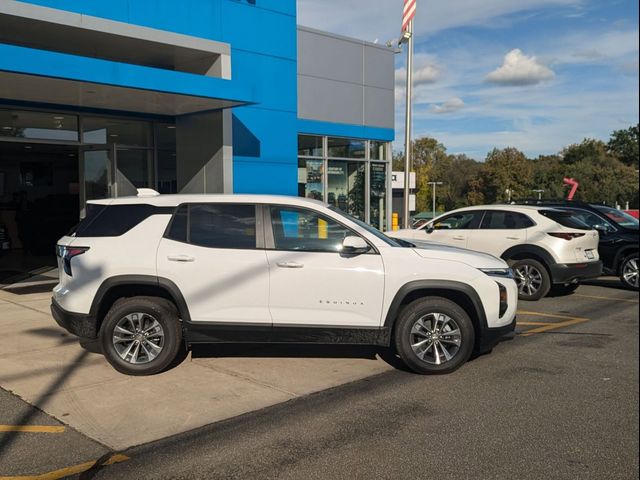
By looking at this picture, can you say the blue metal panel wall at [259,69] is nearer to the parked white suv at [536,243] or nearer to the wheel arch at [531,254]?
the parked white suv at [536,243]

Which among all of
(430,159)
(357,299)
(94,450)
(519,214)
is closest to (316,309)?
(357,299)

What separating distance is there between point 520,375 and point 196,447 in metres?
3.34

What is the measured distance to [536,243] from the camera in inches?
417

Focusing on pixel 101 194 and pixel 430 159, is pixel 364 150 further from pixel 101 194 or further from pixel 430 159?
pixel 430 159

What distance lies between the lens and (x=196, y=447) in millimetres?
4328

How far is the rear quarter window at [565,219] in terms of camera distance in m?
10.7

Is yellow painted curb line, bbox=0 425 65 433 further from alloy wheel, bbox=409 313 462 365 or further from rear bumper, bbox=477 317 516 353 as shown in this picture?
rear bumper, bbox=477 317 516 353

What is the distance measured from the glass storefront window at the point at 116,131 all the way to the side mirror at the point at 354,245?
30.7 ft

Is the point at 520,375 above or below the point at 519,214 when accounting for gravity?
below

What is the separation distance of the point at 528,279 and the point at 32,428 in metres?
8.47

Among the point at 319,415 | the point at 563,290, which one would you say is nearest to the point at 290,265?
the point at 319,415

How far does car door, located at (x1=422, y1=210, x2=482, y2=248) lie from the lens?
37.7ft

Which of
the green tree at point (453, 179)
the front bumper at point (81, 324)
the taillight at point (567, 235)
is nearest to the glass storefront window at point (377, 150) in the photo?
the taillight at point (567, 235)

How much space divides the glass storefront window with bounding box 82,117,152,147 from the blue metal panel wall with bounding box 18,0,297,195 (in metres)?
2.41
